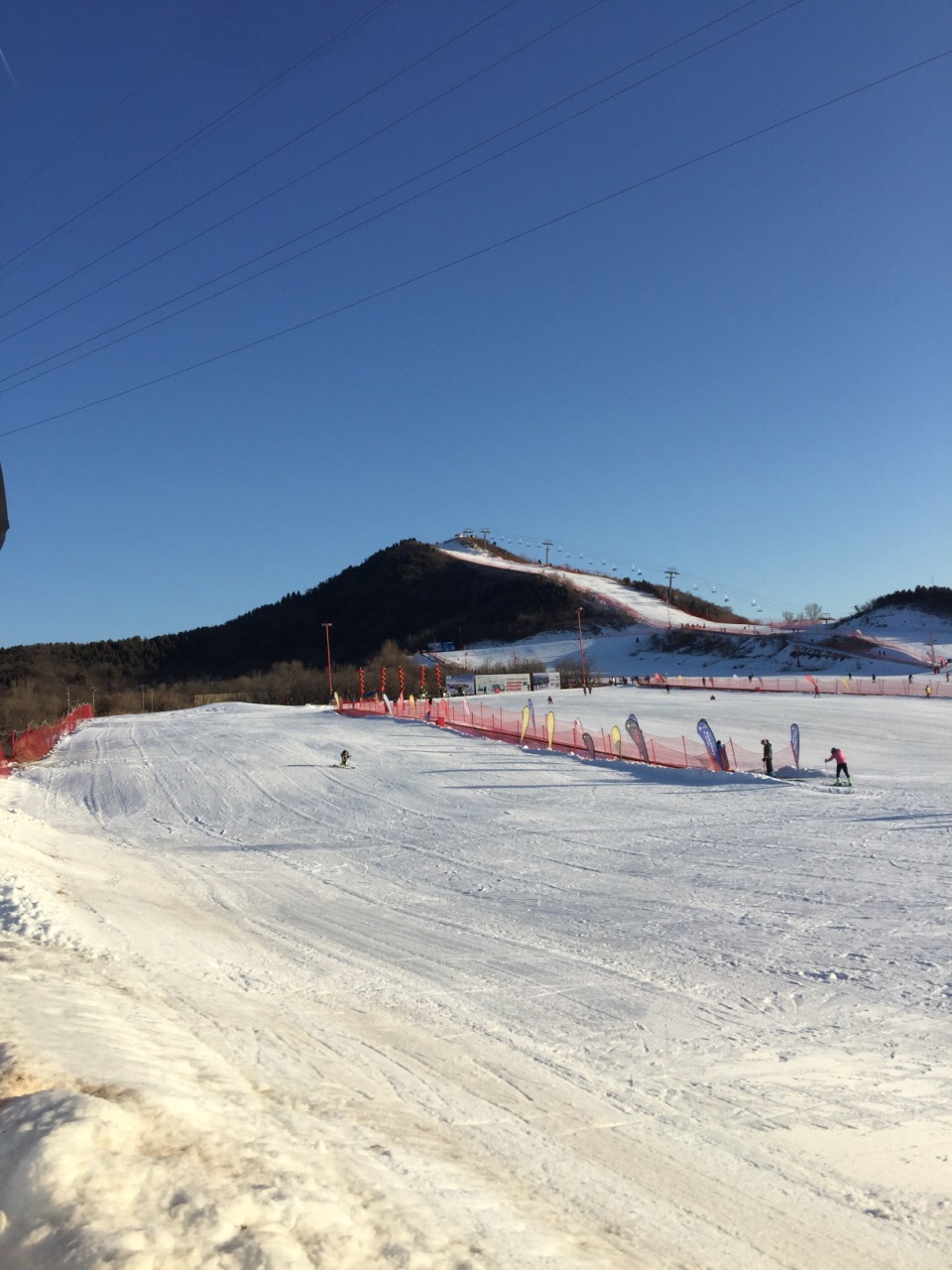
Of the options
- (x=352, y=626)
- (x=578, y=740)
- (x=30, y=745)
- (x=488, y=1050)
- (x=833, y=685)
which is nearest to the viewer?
(x=488, y=1050)

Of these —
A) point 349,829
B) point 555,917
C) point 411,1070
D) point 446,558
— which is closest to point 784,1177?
point 411,1070

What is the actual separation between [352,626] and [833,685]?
4255 inches

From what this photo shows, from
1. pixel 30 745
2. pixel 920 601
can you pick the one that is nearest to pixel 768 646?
pixel 920 601

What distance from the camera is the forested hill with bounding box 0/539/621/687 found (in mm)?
130500

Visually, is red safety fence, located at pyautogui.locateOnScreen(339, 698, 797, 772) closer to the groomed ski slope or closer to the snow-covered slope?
the groomed ski slope

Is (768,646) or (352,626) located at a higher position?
(352,626)

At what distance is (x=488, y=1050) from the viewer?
250 inches

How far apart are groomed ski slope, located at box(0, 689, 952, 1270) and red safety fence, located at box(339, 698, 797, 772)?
1020cm

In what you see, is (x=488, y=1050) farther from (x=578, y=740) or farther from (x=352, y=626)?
(x=352, y=626)

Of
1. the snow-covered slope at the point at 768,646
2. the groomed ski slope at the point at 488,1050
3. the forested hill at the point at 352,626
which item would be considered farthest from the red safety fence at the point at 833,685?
the forested hill at the point at 352,626

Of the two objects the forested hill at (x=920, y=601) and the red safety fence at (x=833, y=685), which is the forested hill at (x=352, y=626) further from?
the red safety fence at (x=833, y=685)

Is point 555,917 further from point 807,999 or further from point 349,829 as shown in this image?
point 349,829

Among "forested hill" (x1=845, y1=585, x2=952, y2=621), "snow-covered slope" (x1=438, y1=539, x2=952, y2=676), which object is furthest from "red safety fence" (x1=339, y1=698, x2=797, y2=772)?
"forested hill" (x1=845, y1=585, x2=952, y2=621)

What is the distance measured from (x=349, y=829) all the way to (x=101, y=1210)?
15.6 metres
